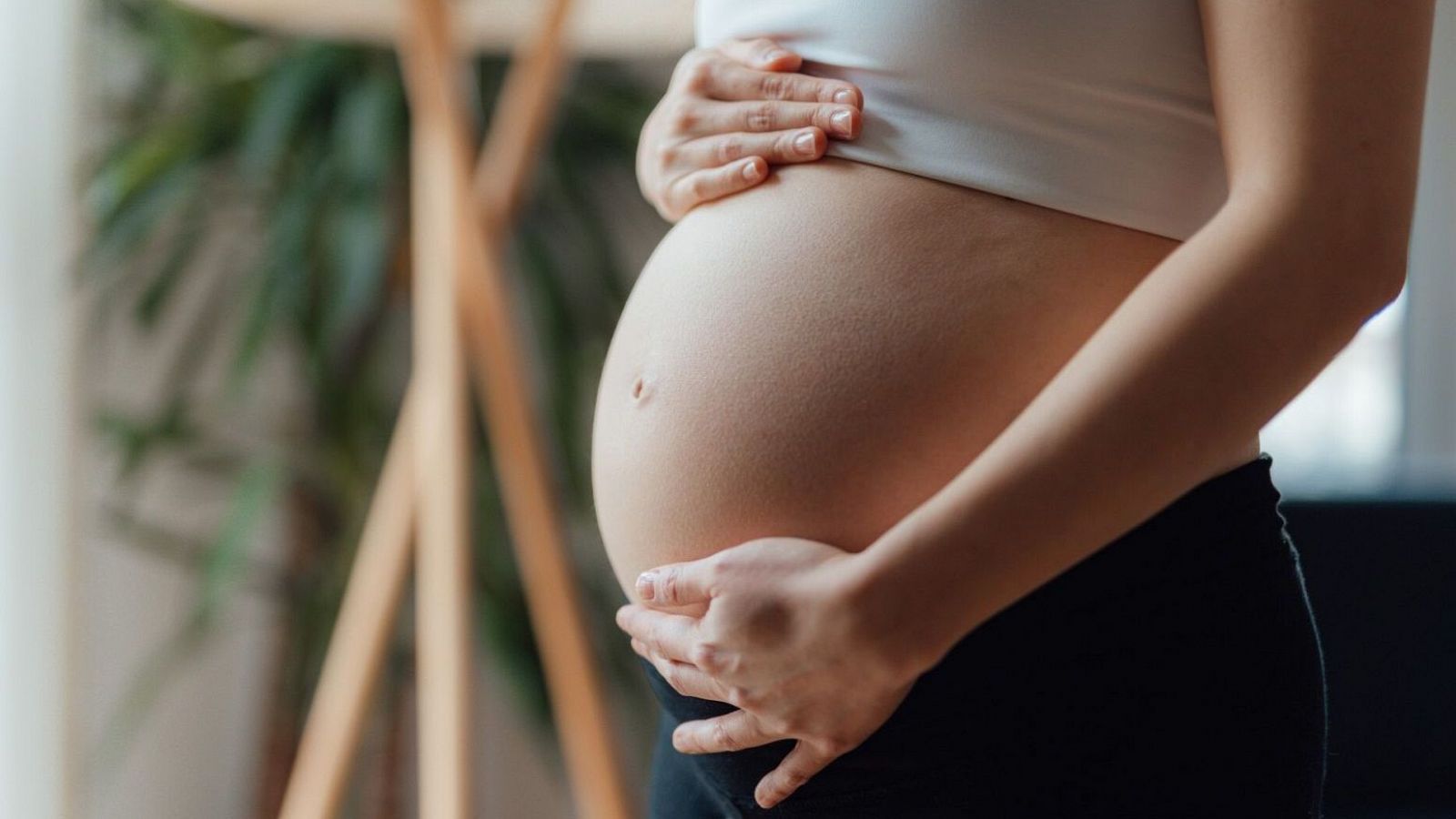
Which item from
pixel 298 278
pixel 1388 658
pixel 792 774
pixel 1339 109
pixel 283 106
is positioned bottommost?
pixel 1388 658

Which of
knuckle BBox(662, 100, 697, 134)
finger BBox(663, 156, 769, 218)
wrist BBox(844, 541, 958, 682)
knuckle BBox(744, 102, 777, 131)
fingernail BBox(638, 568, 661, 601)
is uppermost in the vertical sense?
knuckle BBox(662, 100, 697, 134)

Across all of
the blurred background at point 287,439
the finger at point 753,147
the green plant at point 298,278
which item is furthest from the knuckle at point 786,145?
the green plant at point 298,278

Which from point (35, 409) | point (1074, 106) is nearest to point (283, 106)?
point (35, 409)

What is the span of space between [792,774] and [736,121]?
307mm

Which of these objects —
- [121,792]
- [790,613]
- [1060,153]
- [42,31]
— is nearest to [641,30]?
[42,31]

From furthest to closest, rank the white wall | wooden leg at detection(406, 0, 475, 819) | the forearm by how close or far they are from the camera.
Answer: the white wall
wooden leg at detection(406, 0, 475, 819)
the forearm

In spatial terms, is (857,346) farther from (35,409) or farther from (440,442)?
(35,409)

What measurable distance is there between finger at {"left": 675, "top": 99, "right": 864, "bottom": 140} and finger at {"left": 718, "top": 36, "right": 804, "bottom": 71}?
0.02 meters

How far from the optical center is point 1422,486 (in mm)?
1911

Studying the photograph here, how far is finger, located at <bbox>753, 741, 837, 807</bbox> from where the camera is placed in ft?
1.73

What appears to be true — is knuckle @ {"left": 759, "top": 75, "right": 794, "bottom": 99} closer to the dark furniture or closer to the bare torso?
the bare torso

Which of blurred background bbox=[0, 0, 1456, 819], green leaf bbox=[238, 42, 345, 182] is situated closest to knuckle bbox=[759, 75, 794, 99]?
blurred background bbox=[0, 0, 1456, 819]

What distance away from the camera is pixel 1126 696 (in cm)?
51

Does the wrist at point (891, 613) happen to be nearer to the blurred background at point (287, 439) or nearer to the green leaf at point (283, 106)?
the blurred background at point (287, 439)
